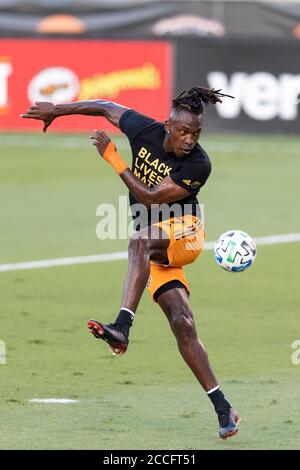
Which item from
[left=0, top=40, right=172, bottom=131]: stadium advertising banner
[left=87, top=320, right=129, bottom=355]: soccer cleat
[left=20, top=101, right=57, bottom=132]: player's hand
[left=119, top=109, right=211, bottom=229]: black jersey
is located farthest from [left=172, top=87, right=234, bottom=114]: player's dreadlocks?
[left=0, top=40, right=172, bottom=131]: stadium advertising banner

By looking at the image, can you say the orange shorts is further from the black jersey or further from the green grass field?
the green grass field

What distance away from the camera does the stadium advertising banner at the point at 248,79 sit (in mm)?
28219

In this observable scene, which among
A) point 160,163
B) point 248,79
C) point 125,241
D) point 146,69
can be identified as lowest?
point 125,241

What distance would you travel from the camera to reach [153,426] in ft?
30.2

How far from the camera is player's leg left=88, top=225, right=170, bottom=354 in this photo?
8.76 metres

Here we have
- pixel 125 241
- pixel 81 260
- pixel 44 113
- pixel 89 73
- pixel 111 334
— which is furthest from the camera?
pixel 89 73

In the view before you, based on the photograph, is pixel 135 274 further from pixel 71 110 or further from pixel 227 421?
pixel 71 110

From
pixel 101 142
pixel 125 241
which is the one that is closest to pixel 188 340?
pixel 101 142

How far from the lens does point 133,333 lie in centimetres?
1280

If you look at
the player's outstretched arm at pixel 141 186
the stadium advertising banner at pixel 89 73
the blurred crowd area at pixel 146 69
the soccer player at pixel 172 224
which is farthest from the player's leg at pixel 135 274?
the stadium advertising banner at pixel 89 73

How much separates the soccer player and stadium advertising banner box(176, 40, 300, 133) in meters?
18.8

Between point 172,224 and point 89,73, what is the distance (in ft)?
64.9

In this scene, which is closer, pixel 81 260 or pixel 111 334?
pixel 111 334

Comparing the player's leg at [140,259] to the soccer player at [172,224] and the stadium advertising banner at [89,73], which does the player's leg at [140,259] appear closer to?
the soccer player at [172,224]
